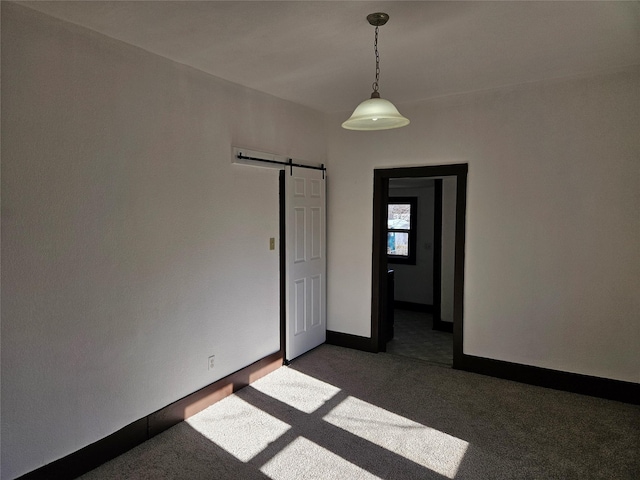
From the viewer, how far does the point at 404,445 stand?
282 cm

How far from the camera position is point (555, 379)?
12.1 ft

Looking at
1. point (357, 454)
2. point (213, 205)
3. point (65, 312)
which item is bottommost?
point (357, 454)

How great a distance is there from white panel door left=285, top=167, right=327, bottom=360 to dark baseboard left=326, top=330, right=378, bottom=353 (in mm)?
107

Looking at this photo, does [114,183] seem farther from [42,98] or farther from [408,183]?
[408,183]

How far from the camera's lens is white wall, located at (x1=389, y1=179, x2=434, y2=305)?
699 cm

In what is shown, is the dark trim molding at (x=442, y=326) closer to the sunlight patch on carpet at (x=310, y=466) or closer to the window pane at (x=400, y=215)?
the window pane at (x=400, y=215)

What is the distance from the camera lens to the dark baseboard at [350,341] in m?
4.70

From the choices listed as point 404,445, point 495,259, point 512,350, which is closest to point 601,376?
point 512,350

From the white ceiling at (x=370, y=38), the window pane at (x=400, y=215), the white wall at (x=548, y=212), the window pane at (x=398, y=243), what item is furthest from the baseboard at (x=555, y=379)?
the window pane at (x=400, y=215)

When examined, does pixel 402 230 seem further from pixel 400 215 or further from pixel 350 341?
pixel 350 341

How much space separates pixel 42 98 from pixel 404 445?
305 centimetres

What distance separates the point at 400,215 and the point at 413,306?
1581 millimetres

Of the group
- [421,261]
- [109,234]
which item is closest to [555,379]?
[421,261]

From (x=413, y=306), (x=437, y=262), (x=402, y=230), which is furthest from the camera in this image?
(x=402, y=230)
